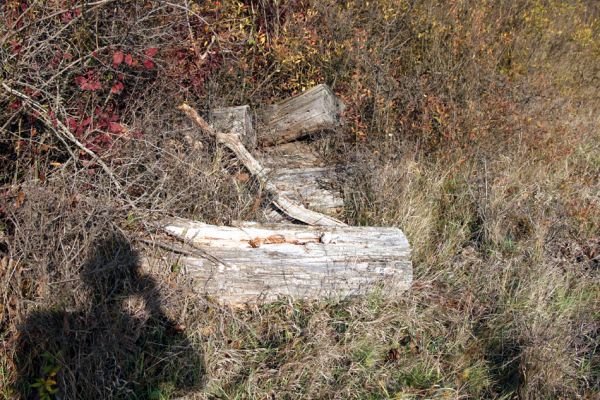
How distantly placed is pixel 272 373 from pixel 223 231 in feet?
3.32

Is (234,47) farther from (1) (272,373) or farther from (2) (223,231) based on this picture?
(1) (272,373)

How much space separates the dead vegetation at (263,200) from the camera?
3201 mm

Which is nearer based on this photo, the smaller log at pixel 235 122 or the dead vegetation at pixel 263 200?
the dead vegetation at pixel 263 200

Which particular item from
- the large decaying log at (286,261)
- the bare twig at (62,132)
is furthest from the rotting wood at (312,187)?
the bare twig at (62,132)

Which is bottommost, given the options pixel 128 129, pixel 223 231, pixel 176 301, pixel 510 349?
pixel 510 349

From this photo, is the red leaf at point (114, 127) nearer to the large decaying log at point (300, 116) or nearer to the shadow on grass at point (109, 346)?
the shadow on grass at point (109, 346)

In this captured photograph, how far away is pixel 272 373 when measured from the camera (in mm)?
3246

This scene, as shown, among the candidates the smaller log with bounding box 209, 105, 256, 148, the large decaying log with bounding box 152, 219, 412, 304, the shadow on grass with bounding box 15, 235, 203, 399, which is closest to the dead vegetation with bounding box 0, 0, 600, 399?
the shadow on grass with bounding box 15, 235, 203, 399

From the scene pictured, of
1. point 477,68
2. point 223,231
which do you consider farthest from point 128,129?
point 477,68

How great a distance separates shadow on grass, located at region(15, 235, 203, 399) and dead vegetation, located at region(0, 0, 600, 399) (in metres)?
0.01

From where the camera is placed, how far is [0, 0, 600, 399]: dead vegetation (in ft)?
10.5

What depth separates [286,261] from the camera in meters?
3.66

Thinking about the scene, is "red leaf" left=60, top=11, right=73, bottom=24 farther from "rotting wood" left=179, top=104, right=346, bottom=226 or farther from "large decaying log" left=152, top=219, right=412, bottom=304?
"large decaying log" left=152, top=219, right=412, bottom=304

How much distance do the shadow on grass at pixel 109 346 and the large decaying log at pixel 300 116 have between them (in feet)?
8.29
